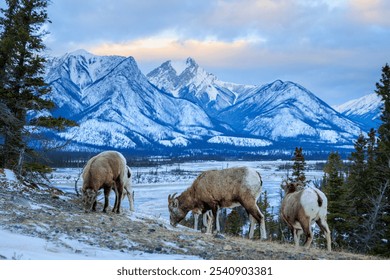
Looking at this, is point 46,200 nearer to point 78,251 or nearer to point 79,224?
point 79,224

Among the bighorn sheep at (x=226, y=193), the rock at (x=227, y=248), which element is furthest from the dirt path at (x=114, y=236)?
the bighorn sheep at (x=226, y=193)

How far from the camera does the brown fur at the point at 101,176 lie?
1434 centimetres

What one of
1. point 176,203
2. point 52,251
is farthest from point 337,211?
point 52,251

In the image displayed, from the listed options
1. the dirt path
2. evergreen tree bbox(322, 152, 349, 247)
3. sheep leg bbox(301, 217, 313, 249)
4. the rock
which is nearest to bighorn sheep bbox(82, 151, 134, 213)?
the dirt path

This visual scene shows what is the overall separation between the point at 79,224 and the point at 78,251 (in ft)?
9.77

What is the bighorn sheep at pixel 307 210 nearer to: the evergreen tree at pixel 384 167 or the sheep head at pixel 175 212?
the sheep head at pixel 175 212

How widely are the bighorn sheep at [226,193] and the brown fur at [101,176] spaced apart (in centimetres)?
266

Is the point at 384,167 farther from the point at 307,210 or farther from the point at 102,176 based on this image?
the point at 102,176

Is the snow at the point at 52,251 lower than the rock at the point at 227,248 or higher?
higher

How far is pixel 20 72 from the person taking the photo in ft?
76.9

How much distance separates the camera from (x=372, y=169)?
105 feet

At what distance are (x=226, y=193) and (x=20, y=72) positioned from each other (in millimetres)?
15057

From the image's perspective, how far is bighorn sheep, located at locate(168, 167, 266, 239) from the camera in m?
14.4
